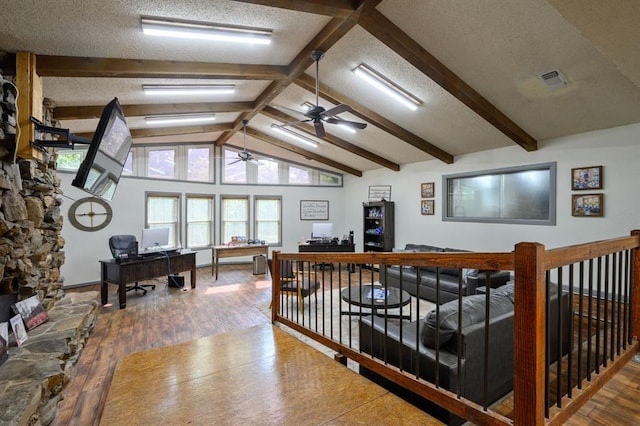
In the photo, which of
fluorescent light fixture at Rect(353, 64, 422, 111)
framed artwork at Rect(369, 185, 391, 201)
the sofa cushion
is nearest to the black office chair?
fluorescent light fixture at Rect(353, 64, 422, 111)

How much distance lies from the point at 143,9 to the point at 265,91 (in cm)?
243

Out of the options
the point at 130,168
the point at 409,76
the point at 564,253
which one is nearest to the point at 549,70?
the point at 409,76

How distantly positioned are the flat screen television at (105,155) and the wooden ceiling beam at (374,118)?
7.65 ft

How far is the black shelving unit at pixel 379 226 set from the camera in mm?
7312

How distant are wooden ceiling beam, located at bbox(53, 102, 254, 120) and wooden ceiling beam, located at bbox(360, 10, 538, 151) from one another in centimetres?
289

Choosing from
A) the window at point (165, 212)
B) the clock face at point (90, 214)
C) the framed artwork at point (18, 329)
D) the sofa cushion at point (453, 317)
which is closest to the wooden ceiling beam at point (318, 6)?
the sofa cushion at point (453, 317)

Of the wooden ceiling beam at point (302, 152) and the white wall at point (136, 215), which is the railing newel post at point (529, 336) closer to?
the wooden ceiling beam at point (302, 152)

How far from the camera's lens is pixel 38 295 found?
317cm

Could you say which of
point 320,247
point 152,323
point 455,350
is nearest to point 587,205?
point 455,350

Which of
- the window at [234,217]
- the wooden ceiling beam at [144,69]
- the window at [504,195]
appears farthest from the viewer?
the window at [234,217]

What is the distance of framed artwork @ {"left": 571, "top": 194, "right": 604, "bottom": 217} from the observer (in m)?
4.12

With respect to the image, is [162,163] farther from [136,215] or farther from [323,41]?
[323,41]

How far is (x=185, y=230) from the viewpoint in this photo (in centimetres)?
746

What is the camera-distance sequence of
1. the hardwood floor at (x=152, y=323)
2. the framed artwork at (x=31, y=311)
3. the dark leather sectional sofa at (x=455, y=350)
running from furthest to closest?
the framed artwork at (x=31, y=311)
the hardwood floor at (x=152, y=323)
the dark leather sectional sofa at (x=455, y=350)
